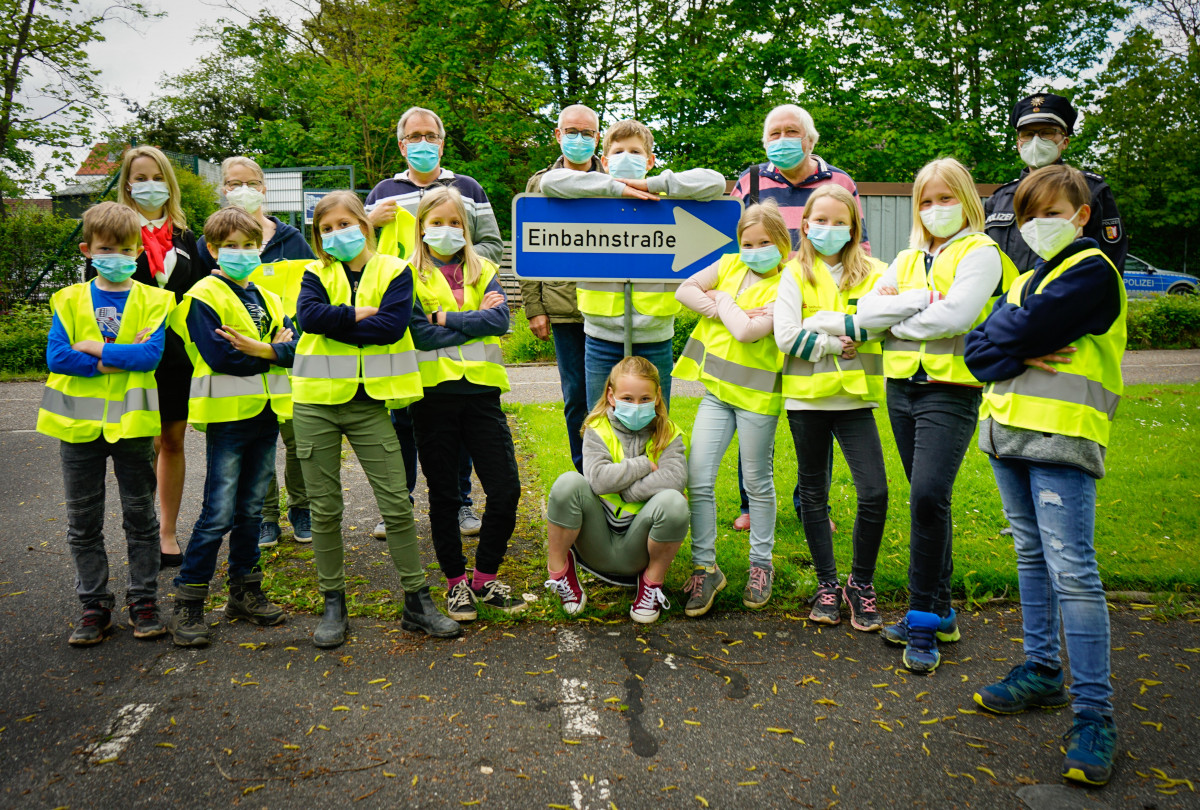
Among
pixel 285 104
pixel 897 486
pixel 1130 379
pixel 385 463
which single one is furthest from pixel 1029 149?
pixel 285 104

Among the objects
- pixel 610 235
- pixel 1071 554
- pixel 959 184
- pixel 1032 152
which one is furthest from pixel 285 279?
pixel 1032 152

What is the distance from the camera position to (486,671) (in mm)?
3609

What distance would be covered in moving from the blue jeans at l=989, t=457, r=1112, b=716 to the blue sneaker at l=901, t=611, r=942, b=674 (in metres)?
0.51

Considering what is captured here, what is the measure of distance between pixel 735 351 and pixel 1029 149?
217 centimetres

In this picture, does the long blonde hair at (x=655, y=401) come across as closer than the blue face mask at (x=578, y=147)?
Yes

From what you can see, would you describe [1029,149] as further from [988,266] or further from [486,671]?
[486,671]

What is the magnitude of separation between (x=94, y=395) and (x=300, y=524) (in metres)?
1.88

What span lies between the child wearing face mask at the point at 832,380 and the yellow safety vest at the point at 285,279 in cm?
275

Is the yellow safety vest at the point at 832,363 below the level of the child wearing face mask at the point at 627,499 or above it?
above

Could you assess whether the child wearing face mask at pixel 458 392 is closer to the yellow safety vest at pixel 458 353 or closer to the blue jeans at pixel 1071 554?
the yellow safety vest at pixel 458 353

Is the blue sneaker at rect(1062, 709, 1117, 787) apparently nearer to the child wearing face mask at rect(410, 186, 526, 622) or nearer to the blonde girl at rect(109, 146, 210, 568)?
the child wearing face mask at rect(410, 186, 526, 622)

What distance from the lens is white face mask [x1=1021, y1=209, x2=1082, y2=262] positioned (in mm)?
3062

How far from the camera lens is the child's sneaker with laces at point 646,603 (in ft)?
13.5

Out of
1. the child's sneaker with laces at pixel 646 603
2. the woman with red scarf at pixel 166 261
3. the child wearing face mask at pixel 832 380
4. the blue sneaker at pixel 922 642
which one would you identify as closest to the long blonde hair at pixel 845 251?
the child wearing face mask at pixel 832 380
